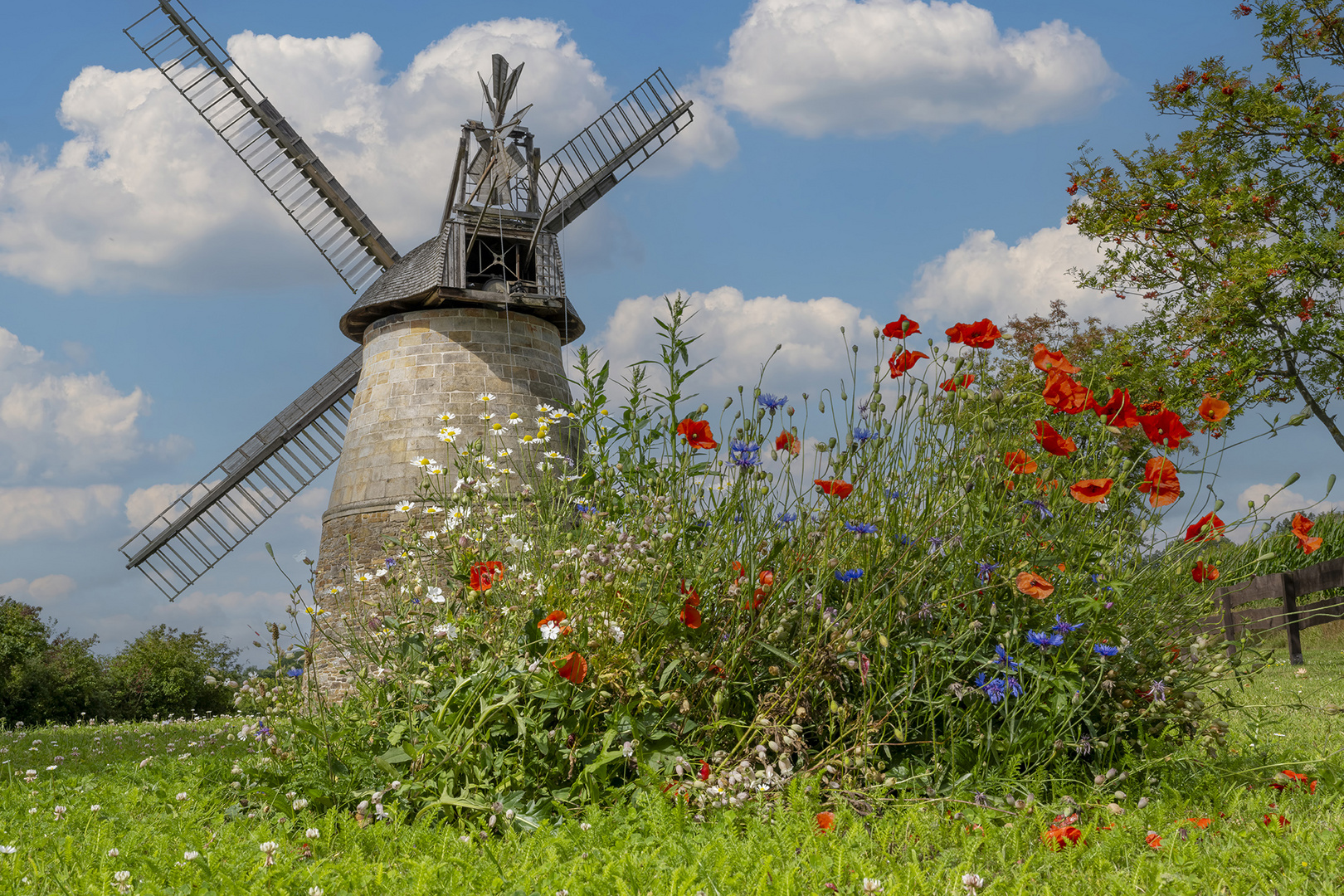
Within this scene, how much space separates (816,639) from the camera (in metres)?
3.53

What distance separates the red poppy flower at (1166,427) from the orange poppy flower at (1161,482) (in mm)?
84

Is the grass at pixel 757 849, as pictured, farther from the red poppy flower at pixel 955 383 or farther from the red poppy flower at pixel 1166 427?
the red poppy flower at pixel 955 383

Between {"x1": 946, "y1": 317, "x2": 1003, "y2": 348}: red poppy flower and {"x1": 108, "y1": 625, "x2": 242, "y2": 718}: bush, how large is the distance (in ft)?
43.7

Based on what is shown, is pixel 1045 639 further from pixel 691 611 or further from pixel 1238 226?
pixel 1238 226

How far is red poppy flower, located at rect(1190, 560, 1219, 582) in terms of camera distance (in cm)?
383

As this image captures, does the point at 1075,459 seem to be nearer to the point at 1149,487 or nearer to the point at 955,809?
the point at 1149,487

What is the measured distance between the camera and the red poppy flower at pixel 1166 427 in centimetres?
360

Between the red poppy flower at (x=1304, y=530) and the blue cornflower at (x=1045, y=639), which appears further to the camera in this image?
the red poppy flower at (x=1304, y=530)

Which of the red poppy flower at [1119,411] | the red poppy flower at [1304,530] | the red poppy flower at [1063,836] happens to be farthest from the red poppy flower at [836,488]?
the red poppy flower at [1304,530]

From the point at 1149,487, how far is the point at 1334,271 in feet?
31.3

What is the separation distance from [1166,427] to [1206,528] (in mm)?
461

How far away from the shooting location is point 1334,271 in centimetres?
1101

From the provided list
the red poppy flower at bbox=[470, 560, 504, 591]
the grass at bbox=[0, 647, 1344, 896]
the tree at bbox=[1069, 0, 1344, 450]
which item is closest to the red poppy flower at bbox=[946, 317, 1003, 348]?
the grass at bbox=[0, 647, 1344, 896]

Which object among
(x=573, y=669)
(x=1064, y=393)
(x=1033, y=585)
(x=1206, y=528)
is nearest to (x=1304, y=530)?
(x=1206, y=528)
